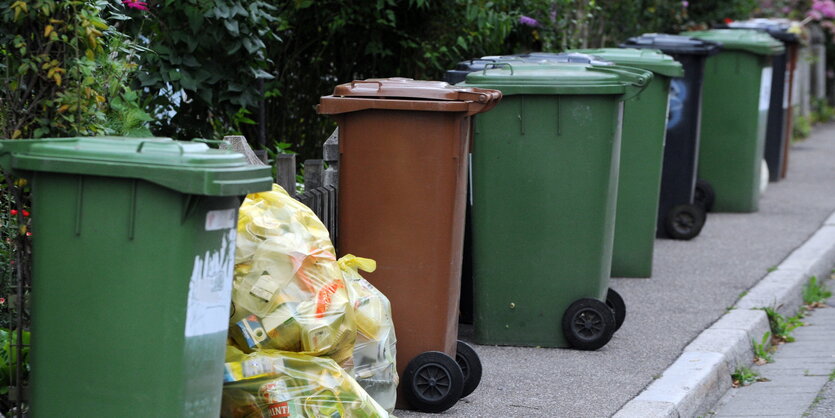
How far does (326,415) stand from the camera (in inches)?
152

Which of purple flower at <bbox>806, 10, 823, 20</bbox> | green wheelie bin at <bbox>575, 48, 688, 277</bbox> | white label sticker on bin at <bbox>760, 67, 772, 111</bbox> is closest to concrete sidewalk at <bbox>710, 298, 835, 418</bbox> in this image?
green wheelie bin at <bbox>575, 48, 688, 277</bbox>

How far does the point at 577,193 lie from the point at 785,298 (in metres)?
2.19

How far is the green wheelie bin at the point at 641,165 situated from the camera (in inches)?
290

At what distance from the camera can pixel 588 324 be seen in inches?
223

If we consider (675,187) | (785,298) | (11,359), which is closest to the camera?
(11,359)

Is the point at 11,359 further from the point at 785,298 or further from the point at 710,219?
the point at 710,219

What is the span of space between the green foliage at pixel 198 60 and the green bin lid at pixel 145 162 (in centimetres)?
240

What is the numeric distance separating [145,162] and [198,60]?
3.04 metres

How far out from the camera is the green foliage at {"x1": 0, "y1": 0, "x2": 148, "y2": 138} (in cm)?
379

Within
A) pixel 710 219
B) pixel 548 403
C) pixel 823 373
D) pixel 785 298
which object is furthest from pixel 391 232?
pixel 710 219

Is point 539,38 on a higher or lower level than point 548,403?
higher

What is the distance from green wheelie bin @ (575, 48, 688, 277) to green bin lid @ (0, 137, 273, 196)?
14.5ft

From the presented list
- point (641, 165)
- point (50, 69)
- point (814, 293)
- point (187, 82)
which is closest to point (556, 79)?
point (187, 82)

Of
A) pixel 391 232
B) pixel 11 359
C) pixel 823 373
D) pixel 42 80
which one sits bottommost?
pixel 823 373
